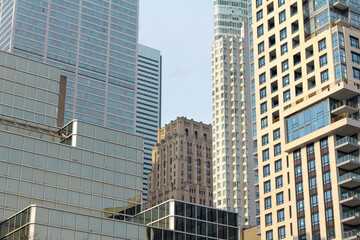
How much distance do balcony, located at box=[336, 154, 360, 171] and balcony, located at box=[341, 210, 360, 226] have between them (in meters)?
7.53

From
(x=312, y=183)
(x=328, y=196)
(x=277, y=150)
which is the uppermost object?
(x=277, y=150)

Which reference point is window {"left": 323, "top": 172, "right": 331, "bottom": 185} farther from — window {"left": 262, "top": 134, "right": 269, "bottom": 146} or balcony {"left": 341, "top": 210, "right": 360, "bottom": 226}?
window {"left": 262, "top": 134, "right": 269, "bottom": 146}

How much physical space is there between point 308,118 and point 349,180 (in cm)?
1484

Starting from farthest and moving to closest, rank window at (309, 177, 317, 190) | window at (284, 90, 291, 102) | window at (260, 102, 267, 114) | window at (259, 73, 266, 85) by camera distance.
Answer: window at (259, 73, 266, 85)
window at (260, 102, 267, 114)
window at (284, 90, 291, 102)
window at (309, 177, 317, 190)

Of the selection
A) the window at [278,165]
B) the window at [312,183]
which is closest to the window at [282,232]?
the window at [312,183]

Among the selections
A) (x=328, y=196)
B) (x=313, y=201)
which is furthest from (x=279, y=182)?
(x=328, y=196)

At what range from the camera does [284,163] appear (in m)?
115

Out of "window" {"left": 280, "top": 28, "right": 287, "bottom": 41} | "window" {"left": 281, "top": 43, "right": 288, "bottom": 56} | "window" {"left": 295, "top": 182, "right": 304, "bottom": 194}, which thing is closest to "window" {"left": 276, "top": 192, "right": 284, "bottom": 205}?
"window" {"left": 295, "top": 182, "right": 304, "bottom": 194}

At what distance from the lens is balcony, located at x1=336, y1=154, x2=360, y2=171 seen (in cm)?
10412

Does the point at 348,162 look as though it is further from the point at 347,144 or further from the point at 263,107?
the point at 263,107

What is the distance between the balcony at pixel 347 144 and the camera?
4157 inches

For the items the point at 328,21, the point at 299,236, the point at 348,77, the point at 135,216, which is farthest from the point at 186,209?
the point at 328,21

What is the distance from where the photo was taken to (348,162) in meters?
104

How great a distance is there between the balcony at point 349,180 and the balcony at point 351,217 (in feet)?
14.6
